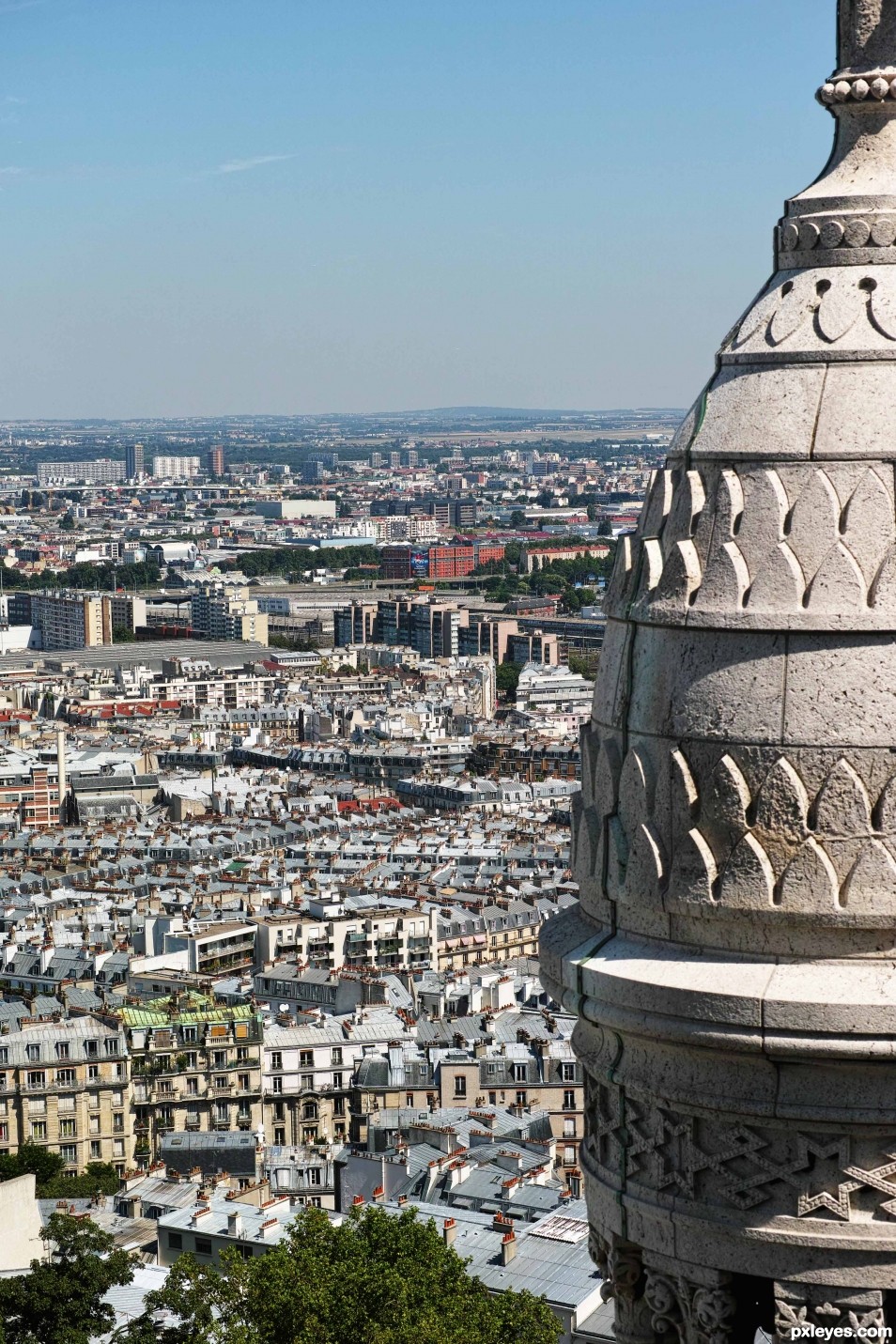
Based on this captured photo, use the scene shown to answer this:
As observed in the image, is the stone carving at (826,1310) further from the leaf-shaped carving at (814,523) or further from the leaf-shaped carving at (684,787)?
the leaf-shaped carving at (814,523)

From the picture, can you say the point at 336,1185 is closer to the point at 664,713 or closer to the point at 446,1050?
the point at 446,1050

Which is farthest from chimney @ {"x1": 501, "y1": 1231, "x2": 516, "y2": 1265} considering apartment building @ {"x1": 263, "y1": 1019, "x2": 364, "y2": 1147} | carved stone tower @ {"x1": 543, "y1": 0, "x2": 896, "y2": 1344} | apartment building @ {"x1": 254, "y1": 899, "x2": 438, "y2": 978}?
apartment building @ {"x1": 254, "y1": 899, "x2": 438, "y2": 978}

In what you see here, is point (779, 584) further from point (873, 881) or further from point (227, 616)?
point (227, 616)

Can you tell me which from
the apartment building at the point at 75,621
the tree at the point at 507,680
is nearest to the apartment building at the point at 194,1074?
the tree at the point at 507,680

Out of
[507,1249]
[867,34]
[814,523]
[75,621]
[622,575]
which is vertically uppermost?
[867,34]

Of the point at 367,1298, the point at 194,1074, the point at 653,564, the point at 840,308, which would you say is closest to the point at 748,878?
the point at 653,564
